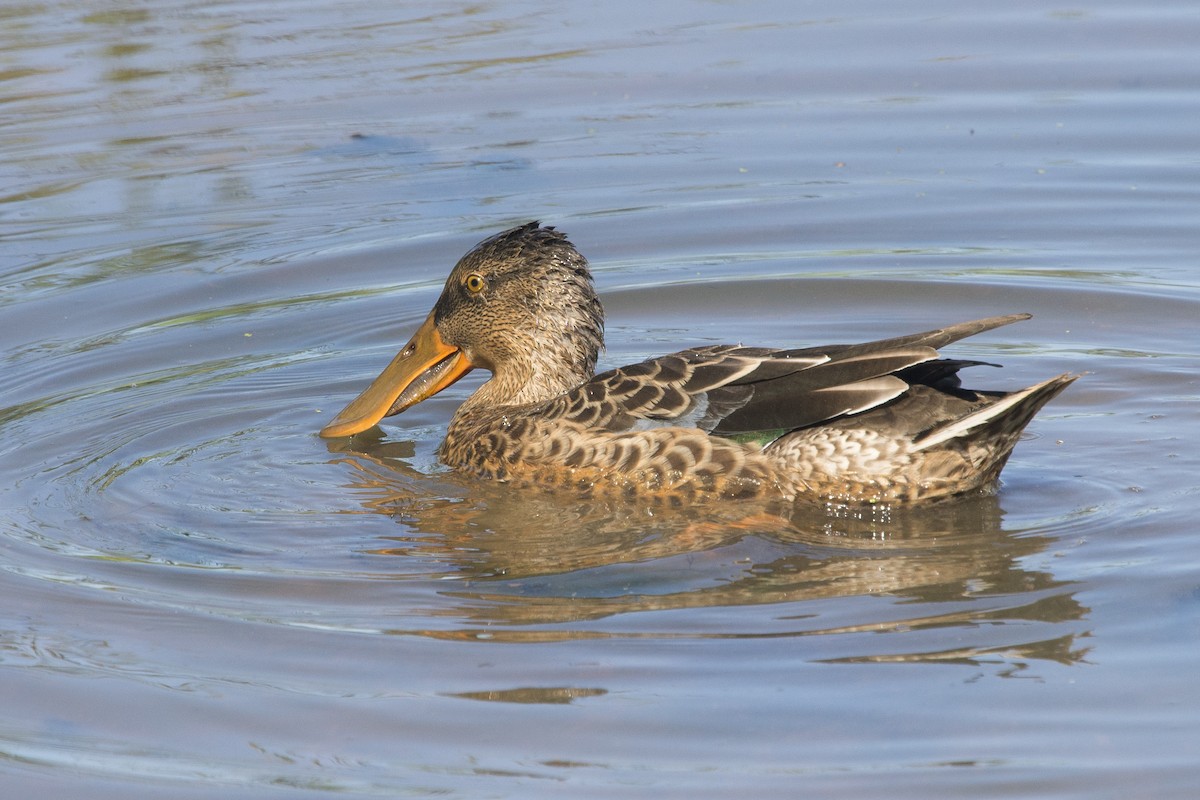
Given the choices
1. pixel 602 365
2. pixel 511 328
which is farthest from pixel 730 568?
pixel 602 365

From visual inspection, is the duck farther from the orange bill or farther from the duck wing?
the orange bill

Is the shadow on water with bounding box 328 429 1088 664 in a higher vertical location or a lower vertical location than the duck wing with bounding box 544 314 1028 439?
lower

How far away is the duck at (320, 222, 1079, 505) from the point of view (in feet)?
19.5

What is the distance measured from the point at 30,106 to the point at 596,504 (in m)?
6.98

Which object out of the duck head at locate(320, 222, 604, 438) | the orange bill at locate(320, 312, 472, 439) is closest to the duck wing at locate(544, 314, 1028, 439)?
the duck head at locate(320, 222, 604, 438)

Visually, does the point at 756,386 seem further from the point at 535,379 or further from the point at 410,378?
the point at 410,378

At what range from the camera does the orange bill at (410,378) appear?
24.5 feet

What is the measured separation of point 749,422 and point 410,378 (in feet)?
6.58

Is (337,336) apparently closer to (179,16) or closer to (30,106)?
(30,106)

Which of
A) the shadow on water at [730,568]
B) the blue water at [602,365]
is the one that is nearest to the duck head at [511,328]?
the blue water at [602,365]

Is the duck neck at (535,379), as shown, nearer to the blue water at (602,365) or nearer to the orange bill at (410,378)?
the orange bill at (410,378)

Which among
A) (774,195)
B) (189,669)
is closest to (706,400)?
(189,669)

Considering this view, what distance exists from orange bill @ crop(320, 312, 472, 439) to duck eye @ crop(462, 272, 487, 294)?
0.33 metres

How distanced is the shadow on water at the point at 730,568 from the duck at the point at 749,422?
11 centimetres
